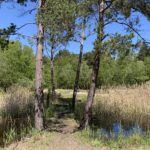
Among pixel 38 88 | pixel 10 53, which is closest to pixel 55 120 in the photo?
pixel 38 88

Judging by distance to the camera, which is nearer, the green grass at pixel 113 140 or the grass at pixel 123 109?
the green grass at pixel 113 140

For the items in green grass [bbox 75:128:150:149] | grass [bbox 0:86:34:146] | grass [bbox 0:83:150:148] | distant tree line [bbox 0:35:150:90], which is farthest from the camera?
distant tree line [bbox 0:35:150:90]

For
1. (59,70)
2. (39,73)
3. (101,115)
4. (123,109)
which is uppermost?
(59,70)

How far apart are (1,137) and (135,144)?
5.21 m

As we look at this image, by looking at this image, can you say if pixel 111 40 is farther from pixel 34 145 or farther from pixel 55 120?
pixel 55 120

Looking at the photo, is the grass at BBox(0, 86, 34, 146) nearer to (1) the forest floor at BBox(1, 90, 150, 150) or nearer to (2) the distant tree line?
(1) the forest floor at BBox(1, 90, 150, 150)

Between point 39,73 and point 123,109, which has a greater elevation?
point 39,73

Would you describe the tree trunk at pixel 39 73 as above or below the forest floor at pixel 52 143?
above

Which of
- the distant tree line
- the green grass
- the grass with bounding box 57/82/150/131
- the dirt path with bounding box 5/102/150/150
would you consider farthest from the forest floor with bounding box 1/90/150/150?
the distant tree line

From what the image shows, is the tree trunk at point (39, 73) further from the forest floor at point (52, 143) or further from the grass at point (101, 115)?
the forest floor at point (52, 143)

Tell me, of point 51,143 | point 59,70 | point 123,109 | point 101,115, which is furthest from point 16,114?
point 59,70

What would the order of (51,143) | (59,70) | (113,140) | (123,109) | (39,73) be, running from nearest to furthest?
(51,143), (113,140), (39,73), (123,109), (59,70)

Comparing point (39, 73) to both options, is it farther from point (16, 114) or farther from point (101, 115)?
point (101, 115)

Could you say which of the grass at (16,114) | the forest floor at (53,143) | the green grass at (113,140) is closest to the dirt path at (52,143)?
the forest floor at (53,143)
